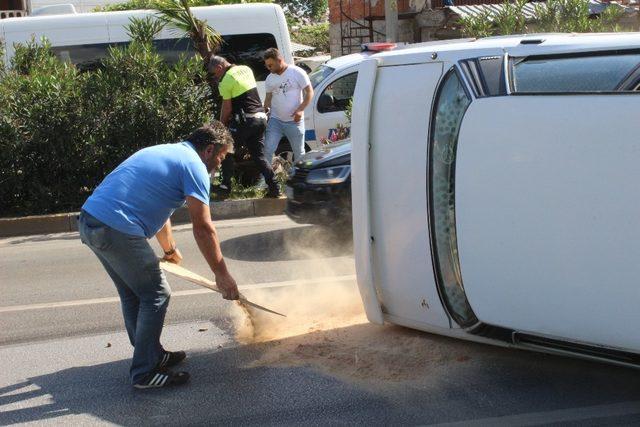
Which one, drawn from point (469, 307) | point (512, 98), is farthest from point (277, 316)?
point (512, 98)

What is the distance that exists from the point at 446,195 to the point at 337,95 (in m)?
8.20

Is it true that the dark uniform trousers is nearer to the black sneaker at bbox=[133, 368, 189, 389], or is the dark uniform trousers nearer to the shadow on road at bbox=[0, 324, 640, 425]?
the shadow on road at bbox=[0, 324, 640, 425]

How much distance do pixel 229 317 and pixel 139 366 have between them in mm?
→ 1441

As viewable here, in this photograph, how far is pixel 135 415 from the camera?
457cm

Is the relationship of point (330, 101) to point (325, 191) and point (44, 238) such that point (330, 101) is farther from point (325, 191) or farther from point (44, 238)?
point (325, 191)

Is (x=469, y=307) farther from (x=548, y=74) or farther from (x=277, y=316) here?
(x=277, y=316)

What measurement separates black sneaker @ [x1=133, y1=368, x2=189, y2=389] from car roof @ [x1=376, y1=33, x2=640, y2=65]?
2119mm

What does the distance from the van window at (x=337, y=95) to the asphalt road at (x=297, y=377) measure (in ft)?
19.5

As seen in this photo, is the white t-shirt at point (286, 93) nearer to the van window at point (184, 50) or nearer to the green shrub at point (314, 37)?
the van window at point (184, 50)

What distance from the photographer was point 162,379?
16.0 ft

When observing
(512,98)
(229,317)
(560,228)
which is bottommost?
(229,317)

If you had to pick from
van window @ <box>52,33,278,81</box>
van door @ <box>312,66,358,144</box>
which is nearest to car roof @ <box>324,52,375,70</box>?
van door @ <box>312,66,358,144</box>

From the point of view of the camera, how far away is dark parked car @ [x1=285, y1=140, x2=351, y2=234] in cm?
792

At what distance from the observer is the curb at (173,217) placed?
10.7m
